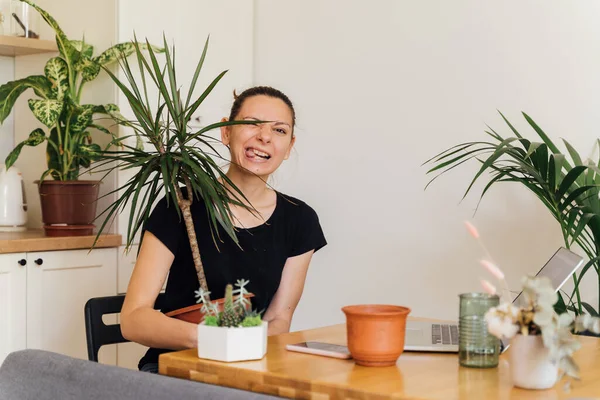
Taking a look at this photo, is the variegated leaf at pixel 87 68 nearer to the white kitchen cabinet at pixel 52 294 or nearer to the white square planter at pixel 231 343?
the white kitchen cabinet at pixel 52 294

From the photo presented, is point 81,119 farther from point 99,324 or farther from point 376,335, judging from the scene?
point 376,335

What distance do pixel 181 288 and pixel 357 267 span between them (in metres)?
1.62

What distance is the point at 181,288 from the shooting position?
2.26 m

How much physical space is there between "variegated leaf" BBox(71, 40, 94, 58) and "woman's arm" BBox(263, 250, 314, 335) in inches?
60.5

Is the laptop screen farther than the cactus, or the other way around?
the laptop screen

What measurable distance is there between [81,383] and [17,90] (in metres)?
2.15

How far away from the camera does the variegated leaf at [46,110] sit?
312 centimetres

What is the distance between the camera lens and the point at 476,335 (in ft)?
5.03

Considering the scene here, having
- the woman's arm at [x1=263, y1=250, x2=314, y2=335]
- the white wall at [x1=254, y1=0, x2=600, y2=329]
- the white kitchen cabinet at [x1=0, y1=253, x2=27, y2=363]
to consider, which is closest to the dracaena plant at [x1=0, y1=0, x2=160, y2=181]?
the white kitchen cabinet at [x1=0, y1=253, x2=27, y2=363]

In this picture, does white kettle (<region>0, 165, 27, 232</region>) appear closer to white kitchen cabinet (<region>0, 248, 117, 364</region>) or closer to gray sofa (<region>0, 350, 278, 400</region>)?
white kitchen cabinet (<region>0, 248, 117, 364</region>)

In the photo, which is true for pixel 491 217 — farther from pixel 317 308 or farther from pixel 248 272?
pixel 248 272

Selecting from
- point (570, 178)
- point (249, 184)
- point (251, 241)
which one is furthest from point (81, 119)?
point (570, 178)

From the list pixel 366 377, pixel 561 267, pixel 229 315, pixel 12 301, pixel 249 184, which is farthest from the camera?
pixel 12 301

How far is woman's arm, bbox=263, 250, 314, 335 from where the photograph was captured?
2346mm
